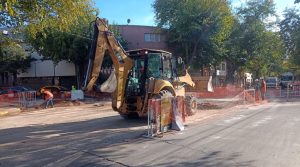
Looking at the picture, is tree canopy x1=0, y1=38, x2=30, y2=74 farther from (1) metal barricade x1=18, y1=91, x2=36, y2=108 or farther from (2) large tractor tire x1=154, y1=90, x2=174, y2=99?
(2) large tractor tire x1=154, y1=90, x2=174, y2=99

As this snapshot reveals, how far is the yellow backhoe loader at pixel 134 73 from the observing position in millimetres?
13047

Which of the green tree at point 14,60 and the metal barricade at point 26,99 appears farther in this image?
the green tree at point 14,60

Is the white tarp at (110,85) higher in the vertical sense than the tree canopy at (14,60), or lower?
lower

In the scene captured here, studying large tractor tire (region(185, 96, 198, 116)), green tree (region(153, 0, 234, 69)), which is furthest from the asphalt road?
green tree (region(153, 0, 234, 69))

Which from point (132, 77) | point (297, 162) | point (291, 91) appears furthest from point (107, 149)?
point (291, 91)

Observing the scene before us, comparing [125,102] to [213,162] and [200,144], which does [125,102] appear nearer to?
[200,144]

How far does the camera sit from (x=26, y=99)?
2675cm

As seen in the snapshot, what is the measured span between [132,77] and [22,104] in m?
13.5

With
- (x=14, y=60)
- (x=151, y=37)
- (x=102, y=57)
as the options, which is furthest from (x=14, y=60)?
(x=102, y=57)

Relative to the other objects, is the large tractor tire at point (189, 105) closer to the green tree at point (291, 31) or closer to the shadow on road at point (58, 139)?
the shadow on road at point (58, 139)

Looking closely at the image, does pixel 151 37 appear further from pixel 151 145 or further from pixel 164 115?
pixel 151 145

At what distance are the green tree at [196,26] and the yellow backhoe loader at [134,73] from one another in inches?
979

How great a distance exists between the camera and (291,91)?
34219 millimetres

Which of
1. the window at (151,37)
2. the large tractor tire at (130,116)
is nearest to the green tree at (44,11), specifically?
the large tractor tire at (130,116)
